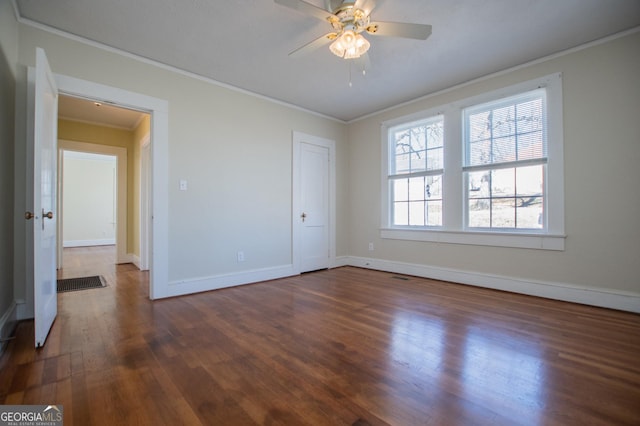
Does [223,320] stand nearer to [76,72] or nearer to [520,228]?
[76,72]

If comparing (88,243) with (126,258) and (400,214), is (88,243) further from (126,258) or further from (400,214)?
(400,214)

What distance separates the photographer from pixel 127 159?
564 cm

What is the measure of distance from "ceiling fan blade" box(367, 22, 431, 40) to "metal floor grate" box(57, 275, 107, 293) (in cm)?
447

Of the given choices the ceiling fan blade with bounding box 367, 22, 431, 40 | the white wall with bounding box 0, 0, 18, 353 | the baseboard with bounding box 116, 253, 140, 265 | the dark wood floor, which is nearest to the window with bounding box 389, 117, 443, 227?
the dark wood floor

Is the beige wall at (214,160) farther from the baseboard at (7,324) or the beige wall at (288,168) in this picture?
the baseboard at (7,324)

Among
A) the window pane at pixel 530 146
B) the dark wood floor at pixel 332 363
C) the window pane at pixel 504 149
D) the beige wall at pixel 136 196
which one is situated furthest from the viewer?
the beige wall at pixel 136 196

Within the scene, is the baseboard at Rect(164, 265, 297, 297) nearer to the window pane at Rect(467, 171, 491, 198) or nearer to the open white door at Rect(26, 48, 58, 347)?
the open white door at Rect(26, 48, 58, 347)

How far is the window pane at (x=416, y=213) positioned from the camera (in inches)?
174

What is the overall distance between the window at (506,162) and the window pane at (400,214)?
96 centimetres

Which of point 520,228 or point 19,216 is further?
point 520,228

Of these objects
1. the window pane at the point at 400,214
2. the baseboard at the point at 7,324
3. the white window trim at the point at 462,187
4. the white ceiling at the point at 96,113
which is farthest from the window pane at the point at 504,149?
the white ceiling at the point at 96,113

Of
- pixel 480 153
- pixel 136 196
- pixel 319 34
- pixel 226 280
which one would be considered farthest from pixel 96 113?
pixel 480 153

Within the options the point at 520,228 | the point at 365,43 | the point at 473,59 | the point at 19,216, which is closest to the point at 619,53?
the point at 473,59

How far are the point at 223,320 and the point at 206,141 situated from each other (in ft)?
7.29
